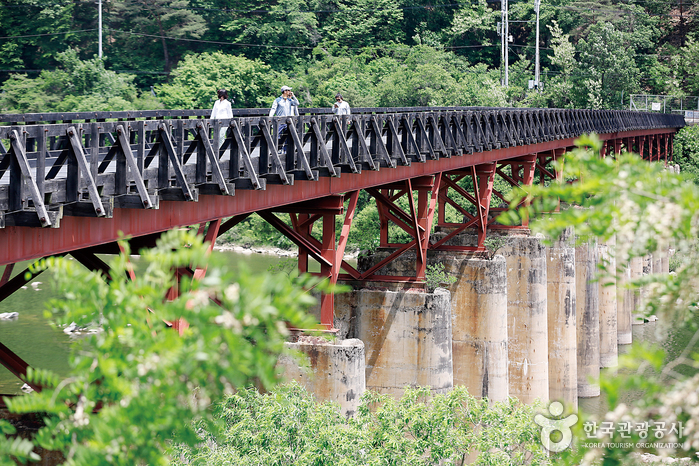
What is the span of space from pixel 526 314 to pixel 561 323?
4053 mm

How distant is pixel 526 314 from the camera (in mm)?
28906

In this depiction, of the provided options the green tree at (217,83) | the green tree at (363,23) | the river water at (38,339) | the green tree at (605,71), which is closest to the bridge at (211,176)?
the river water at (38,339)

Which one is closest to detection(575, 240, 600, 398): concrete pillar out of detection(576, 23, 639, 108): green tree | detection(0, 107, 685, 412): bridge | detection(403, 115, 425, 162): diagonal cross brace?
detection(0, 107, 685, 412): bridge

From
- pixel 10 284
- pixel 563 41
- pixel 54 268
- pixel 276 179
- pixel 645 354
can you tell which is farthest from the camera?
pixel 563 41

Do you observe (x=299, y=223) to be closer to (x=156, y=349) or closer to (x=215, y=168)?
(x=215, y=168)

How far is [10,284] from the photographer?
10.4 m

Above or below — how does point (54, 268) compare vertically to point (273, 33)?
below

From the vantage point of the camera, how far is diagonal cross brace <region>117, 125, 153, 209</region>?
30.8ft

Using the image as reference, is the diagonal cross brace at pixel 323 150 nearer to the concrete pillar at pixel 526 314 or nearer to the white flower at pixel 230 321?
the white flower at pixel 230 321

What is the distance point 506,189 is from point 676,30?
163 ft

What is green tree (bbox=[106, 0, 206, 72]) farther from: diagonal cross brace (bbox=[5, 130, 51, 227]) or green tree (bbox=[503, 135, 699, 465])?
green tree (bbox=[503, 135, 699, 465])

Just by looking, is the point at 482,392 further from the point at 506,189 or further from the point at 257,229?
the point at 257,229

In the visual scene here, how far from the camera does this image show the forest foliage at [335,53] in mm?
66000

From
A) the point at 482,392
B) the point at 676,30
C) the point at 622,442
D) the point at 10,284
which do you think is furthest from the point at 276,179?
the point at 676,30
